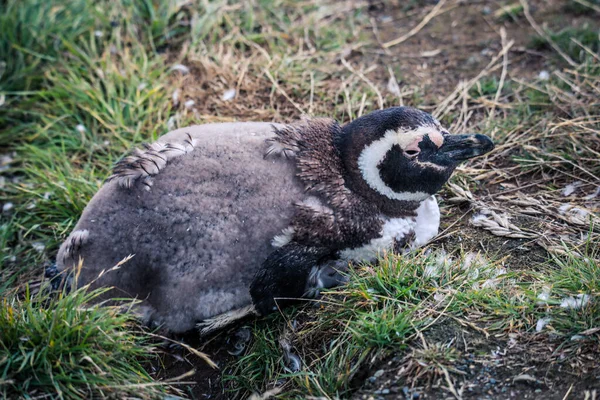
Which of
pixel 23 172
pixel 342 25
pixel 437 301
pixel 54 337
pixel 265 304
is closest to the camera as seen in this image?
pixel 54 337

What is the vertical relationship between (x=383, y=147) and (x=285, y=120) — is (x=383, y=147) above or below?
above

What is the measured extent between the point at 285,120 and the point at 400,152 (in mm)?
1687

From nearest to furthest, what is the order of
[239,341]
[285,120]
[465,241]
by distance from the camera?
1. [239,341]
2. [465,241]
3. [285,120]

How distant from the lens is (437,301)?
3.49m

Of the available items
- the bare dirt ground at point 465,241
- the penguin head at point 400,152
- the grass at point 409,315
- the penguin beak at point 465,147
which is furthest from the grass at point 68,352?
the penguin beak at point 465,147

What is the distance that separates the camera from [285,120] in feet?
17.2

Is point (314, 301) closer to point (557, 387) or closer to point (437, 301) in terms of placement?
point (437, 301)

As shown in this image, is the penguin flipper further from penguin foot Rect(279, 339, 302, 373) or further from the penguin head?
the penguin head

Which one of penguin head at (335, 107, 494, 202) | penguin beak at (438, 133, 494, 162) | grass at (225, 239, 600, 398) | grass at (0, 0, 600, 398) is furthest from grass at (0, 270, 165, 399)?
penguin beak at (438, 133, 494, 162)

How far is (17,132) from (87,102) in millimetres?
637

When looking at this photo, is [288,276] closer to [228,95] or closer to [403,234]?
[403,234]

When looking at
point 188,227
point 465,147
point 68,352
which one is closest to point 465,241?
point 465,147

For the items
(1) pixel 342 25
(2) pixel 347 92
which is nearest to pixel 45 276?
(2) pixel 347 92

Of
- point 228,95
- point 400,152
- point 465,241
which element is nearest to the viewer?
point 400,152
